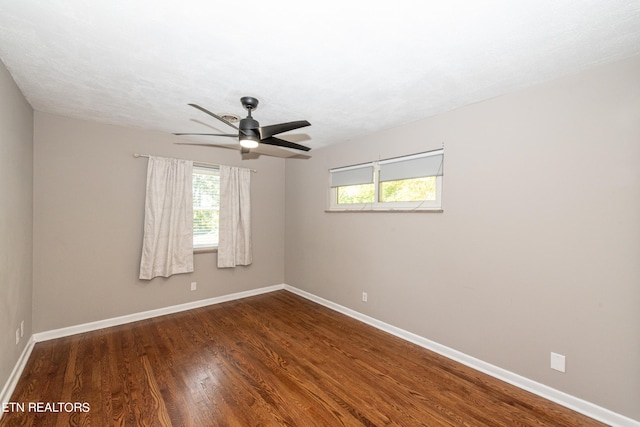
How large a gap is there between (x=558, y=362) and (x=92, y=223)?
192 inches

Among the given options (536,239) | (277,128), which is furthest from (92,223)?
(536,239)

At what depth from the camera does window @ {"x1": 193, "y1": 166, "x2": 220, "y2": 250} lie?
4.10 metres

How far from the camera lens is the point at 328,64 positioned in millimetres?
1956

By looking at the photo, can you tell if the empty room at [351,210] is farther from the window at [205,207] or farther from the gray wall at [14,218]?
the window at [205,207]

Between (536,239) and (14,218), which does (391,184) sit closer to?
(536,239)

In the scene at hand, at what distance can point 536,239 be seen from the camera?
2215mm

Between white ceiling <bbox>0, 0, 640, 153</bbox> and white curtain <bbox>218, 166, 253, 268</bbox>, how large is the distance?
1.70m

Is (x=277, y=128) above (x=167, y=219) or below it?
above

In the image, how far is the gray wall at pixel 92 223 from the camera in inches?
118

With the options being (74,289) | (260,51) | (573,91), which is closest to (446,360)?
(573,91)

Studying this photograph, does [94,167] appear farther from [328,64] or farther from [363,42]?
[363,42]

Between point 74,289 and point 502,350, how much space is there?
459 cm

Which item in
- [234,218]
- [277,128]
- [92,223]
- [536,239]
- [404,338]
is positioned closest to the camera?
[536,239]

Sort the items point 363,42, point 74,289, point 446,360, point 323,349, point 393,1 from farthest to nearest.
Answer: point 74,289
point 323,349
point 446,360
point 363,42
point 393,1
